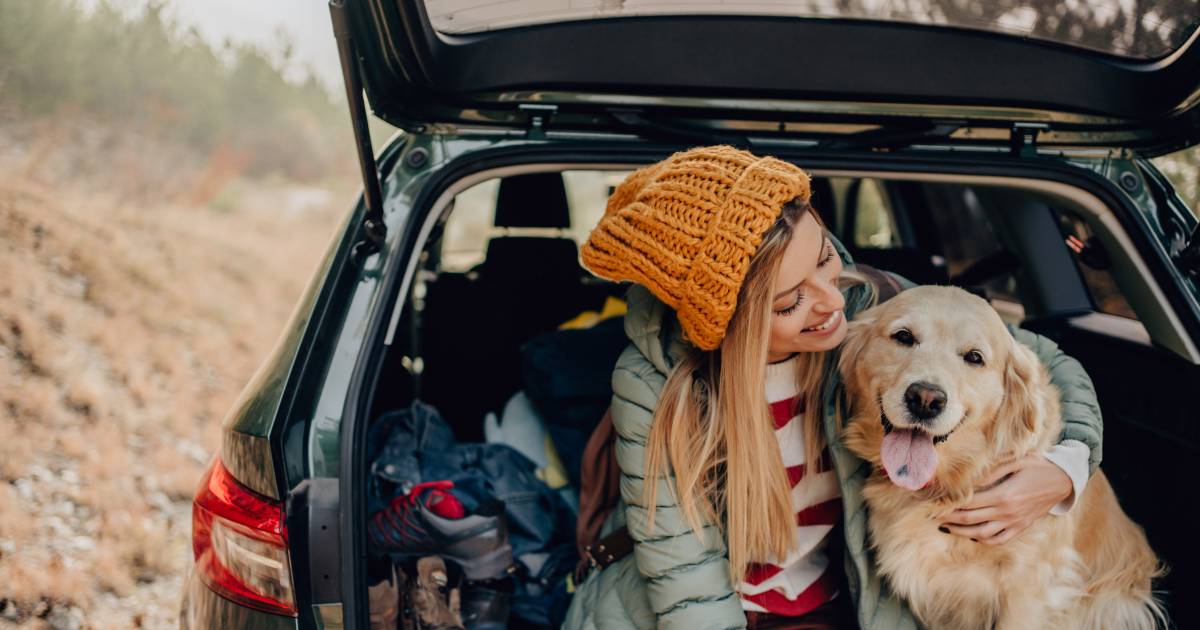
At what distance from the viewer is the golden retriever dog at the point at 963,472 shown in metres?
1.56

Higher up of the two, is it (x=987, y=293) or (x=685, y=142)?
(x=685, y=142)

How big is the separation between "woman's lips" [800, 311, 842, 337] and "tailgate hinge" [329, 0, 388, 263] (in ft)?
2.80

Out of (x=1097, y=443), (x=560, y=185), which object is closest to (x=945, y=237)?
(x=560, y=185)

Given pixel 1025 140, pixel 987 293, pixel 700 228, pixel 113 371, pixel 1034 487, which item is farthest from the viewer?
pixel 113 371

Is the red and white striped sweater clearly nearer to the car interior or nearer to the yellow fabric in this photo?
the car interior

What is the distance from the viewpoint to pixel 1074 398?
1739mm

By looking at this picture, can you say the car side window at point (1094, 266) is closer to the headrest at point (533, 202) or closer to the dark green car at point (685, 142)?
the dark green car at point (685, 142)

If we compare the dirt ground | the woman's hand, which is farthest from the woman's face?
the dirt ground

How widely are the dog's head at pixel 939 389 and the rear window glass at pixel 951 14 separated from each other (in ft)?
1.86

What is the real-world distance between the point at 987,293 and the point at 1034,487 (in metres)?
1.11

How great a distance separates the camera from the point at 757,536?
5.37 feet

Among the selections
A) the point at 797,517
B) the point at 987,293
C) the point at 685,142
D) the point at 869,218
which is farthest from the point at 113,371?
the point at 987,293

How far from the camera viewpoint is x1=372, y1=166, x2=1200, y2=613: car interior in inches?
75.7

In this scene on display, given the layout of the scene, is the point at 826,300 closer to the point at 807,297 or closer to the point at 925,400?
the point at 807,297
